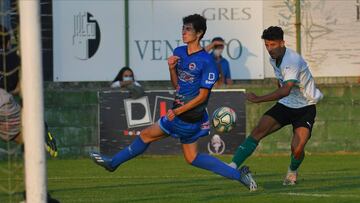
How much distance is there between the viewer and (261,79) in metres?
22.2

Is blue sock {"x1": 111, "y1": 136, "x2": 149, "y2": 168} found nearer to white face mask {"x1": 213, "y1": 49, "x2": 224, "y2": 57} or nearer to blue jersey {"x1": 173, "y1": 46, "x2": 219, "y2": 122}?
blue jersey {"x1": 173, "y1": 46, "x2": 219, "y2": 122}

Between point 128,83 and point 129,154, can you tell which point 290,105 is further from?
point 128,83

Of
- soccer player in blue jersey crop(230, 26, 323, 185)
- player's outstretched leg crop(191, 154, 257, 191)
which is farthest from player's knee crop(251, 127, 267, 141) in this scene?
player's outstretched leg crop(191, 154, 257, 191)

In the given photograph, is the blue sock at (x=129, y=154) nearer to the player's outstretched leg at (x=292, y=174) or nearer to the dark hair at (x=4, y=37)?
the dark hair at (x=4, y=37)

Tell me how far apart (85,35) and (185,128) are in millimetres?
10667

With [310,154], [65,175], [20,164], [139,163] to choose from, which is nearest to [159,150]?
[139,163]

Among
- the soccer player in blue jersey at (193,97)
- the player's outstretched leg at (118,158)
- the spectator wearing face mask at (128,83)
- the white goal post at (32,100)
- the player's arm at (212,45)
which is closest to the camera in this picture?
the white goal post at (32,100)

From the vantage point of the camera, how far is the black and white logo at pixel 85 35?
2231cm

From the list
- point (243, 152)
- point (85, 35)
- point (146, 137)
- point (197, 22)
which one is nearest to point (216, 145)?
point (85, 35)

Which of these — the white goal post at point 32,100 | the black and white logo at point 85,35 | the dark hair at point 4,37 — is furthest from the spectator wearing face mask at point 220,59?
the white goal post at point 32,100

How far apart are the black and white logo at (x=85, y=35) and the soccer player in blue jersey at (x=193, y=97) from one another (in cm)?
1036

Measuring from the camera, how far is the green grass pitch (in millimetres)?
11742

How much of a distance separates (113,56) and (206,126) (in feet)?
33.8

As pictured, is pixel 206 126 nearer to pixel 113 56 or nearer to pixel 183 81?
pixel 183 81
